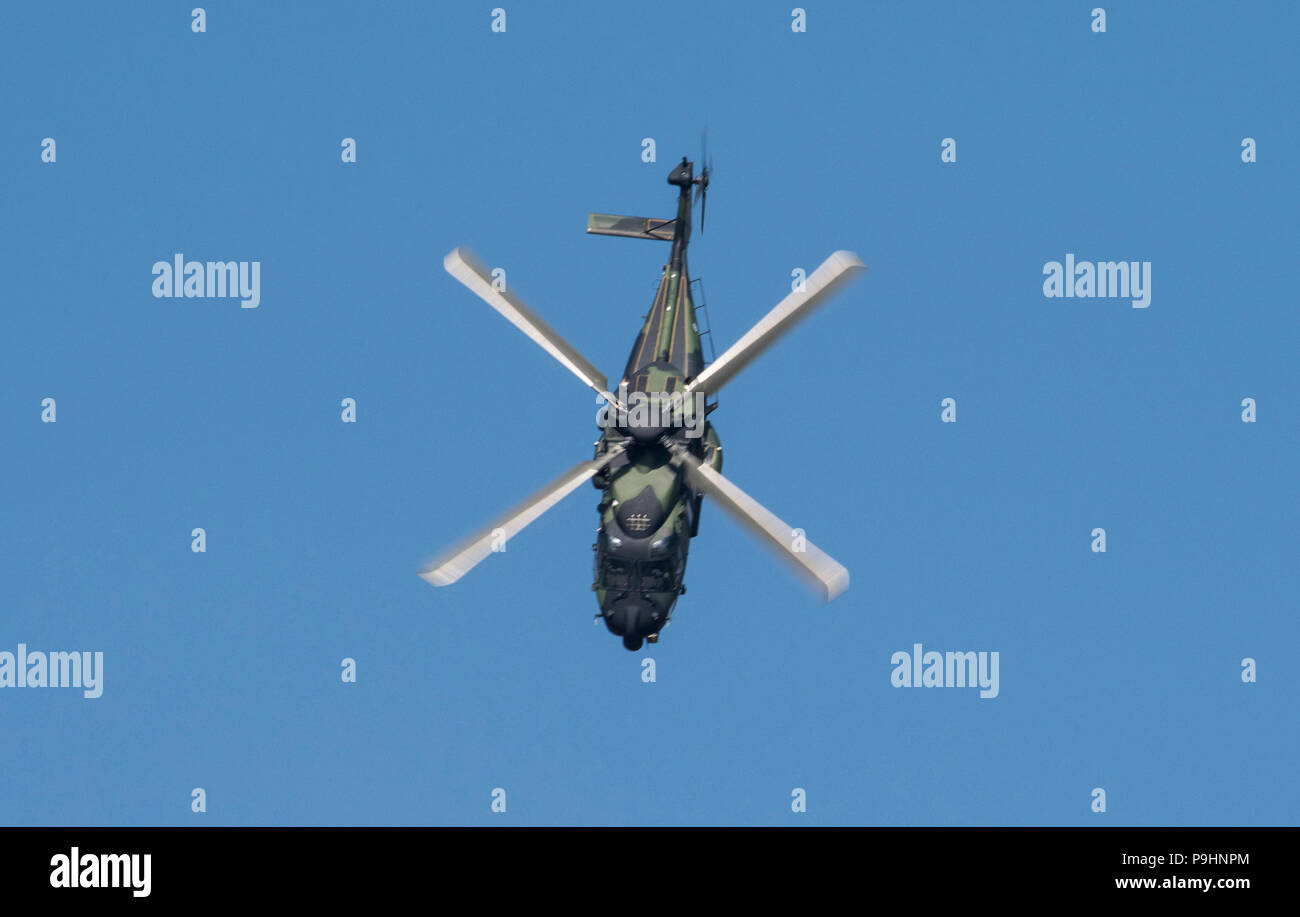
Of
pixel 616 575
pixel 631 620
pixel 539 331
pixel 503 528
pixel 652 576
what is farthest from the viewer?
pixel 539 331

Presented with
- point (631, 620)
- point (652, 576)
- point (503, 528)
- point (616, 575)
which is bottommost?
point (631, 620)

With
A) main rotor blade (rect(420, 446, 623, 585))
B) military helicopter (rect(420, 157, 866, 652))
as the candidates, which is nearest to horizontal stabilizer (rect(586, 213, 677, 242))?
military helicopter (rect(420, 157, 866, 652))

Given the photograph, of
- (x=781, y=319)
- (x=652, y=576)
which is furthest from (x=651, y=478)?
(x=781, y=319)

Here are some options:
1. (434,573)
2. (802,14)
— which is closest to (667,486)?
(434,573)

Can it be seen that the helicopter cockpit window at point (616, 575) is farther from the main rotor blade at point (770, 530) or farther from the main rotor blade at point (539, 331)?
the main rotor blade at point (539, 331)

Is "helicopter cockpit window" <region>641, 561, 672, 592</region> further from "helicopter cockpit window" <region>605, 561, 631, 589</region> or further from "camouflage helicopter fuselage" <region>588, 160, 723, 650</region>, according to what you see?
"helicopter cockpit window" <region>605, 561, 631, 589</region>

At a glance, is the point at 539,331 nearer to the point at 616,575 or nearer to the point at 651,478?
the point at 651,478
